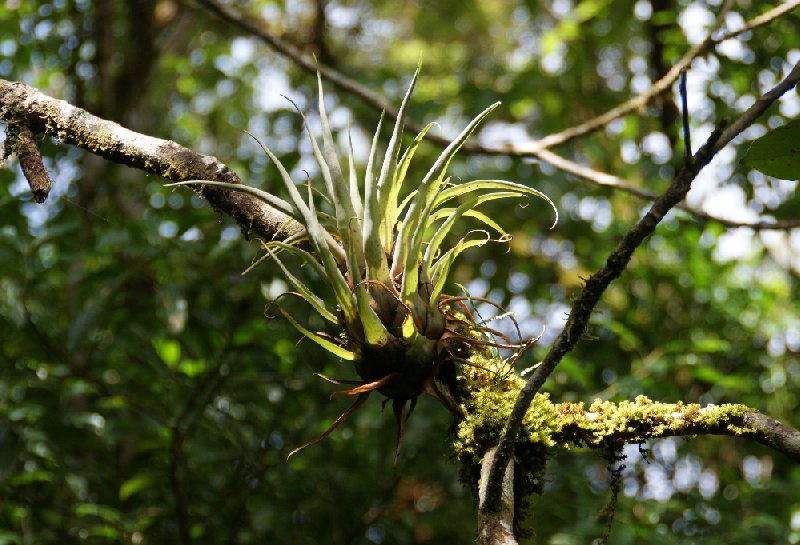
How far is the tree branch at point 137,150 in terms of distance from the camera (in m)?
1.55

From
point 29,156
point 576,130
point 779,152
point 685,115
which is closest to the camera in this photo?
point 685,115

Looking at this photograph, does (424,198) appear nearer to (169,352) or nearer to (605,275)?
(605,275)

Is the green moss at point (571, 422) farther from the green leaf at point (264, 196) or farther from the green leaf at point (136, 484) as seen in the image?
the green leaf at point (136, 484)

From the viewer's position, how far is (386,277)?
1.38m

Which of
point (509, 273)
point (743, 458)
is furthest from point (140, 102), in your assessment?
point (743, 458)

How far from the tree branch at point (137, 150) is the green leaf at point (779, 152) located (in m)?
0.84

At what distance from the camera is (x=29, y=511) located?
3391mm

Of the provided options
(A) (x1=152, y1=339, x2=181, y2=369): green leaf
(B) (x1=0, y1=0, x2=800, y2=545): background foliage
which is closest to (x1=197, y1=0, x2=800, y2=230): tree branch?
(B) (x1=0, y1=0, x2=800, y2=545): background foliage

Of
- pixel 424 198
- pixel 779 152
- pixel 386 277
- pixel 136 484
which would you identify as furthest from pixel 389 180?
pixel 136 484

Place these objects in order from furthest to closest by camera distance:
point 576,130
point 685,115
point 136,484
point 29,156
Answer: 1. point 136,484
2. point 576,130
3. point 29,156
4. point 685,115

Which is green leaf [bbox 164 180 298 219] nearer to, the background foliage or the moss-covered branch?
the moss-covered branch

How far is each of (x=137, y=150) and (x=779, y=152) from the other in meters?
Result: 1.22

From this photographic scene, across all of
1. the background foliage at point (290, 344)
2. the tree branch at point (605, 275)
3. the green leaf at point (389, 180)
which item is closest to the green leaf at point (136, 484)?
the background foliage at point (290, 344)

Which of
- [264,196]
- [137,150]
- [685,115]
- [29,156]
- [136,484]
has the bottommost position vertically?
[136,484]
